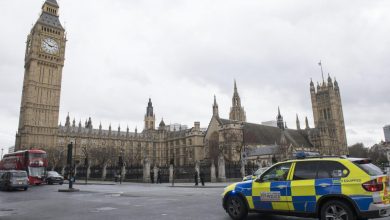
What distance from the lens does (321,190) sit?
7020 mm

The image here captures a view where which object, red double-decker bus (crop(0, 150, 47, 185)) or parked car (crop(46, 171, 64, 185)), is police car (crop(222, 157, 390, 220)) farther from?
parked car (crop(46, 171, 64, 185))

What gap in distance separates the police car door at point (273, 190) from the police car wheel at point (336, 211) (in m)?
0.91

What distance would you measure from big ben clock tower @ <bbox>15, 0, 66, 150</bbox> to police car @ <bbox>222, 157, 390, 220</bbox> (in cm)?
8812

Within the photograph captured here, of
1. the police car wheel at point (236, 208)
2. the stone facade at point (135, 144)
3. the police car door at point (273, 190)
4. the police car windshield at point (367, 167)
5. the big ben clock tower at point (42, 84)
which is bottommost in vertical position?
the police car wheel at point (236, 208)

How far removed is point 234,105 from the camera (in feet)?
308

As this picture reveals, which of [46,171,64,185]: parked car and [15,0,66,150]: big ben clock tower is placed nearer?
[46,171,64,185]: parked car

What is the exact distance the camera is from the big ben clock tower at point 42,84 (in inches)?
3447

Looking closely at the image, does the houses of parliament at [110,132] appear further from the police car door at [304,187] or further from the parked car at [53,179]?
the police car door at [304,187]

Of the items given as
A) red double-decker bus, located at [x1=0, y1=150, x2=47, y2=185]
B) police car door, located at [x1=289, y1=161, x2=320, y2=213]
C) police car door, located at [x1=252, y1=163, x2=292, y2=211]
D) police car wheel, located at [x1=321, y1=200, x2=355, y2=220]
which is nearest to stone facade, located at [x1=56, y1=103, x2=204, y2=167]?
red double-decker bus, located at [x1=0, y1=150, x2=47, y2=185]

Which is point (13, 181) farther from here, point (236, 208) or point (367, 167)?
point (367, 167)

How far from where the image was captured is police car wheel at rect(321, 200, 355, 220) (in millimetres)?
6656

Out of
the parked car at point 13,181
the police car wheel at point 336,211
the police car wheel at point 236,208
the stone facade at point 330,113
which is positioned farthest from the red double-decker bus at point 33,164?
the stone facade at point 330,113

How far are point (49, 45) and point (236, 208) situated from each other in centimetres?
10186

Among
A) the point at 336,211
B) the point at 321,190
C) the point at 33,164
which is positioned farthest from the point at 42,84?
the point at 336,211
